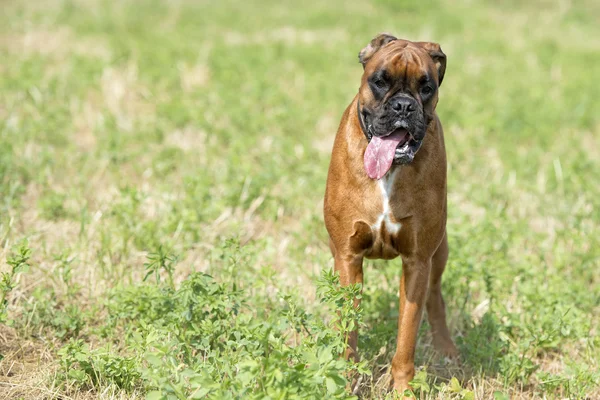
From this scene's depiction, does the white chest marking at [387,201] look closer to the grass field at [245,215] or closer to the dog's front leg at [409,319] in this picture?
the dog's front leg at [409,319]

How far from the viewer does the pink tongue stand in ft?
12.2

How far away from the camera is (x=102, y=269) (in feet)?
16.5

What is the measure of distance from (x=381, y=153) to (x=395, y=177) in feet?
0.68

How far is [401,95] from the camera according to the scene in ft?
12.1

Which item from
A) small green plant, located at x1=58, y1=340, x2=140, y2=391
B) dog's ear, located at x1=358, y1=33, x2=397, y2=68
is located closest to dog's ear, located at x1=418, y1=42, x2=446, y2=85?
dog's ear, located at x1=358, y1=33, x2=397, y2=68

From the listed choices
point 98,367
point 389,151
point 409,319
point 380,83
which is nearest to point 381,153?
point 389,151

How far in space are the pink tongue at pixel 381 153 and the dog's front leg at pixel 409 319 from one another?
21.7 inches

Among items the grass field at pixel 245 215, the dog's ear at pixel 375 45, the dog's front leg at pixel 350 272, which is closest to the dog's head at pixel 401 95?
the dog's ear at pixel 375 45

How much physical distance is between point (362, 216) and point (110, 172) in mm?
3363

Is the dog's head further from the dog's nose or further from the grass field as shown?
the grass field

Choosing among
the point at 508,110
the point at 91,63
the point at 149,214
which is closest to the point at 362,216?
the point at 149,214

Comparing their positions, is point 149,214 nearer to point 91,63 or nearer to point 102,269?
point 102,269

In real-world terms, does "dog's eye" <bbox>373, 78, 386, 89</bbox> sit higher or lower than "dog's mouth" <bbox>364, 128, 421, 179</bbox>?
higher

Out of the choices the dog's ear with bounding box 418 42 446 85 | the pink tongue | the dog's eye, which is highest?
the dog's ear with bounding box 418 42 446 85
